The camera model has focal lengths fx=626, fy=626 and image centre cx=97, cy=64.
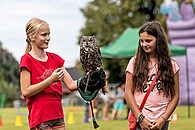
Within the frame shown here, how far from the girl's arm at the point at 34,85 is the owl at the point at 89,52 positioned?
1.03 ft

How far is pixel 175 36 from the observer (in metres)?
35.8

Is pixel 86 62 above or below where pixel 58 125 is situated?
above

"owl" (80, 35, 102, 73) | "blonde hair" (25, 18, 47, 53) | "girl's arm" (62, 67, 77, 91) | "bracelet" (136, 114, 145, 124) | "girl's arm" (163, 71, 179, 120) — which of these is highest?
"blonde hair" (25, 18, 47, 53)

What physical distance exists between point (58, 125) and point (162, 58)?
109cm

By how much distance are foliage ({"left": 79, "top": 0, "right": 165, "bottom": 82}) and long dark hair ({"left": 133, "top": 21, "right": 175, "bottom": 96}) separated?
53.4 metres

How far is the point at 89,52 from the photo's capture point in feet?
15.7

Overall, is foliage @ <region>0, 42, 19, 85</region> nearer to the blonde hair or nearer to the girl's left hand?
the blonde hair

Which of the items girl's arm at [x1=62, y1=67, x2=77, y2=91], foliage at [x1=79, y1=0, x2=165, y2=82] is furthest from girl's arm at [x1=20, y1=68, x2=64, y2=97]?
foliage at [x1=79, y1=0, x2=165, y2=82]

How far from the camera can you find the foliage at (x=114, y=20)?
201 feet

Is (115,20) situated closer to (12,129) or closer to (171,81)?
(12,129)

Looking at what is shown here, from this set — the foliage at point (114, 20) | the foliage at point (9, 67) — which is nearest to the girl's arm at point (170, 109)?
the foliage at point (114, 20)

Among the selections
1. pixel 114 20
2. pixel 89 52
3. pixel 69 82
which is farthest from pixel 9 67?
pixel 89 52

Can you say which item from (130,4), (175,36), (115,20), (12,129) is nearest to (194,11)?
(175,36)

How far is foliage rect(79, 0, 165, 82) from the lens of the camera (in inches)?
2410
